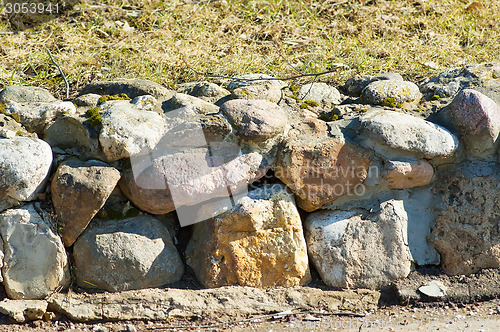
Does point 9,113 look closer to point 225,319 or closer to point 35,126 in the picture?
point 35,126

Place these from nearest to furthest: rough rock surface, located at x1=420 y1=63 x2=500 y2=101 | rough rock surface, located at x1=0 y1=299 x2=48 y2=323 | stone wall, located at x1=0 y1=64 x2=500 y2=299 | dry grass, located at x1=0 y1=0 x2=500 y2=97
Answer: rough rock surface, located at x1=0 y1=299 x2=48 y2=323 < stone wall, located at x1=0 y1=64 x2=500 y2=299 < rough rock surface, located at x1=420 y1=63 x2=500 y2=101 < dry grass, located at x1=0 y1=0 x2=500 y2=97

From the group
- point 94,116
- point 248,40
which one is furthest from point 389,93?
point 94,116

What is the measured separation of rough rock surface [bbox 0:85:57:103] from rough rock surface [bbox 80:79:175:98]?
31 centimetres

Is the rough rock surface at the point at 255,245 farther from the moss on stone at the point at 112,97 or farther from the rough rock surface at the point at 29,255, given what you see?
the moss on stone at the point at 112,97

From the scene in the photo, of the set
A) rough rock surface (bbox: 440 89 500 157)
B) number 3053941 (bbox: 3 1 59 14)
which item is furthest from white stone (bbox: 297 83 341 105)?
number 3053941 (bbox: 3 1 59 14)

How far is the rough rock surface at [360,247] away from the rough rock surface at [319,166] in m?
0.16

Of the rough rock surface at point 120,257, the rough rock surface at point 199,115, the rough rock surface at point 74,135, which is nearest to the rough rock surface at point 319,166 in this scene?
the rough rock surface at point 199,115

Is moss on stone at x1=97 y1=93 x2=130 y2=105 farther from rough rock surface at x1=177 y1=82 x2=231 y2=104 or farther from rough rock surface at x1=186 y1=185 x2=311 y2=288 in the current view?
rough rock surface at x1=186 y1=185 x2=311 y2=288

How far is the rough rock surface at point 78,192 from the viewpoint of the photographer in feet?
8.69

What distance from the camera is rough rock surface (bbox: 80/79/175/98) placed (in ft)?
10.3

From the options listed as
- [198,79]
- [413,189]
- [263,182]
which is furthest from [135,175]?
[413,189]

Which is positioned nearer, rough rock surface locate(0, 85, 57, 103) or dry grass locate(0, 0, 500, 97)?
rough rock surface locate(0, 85, 57, 103)

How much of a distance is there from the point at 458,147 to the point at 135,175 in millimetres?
1973

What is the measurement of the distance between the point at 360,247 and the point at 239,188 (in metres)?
0.80
